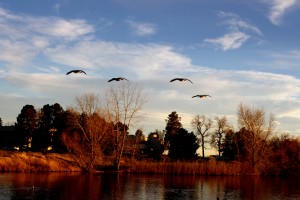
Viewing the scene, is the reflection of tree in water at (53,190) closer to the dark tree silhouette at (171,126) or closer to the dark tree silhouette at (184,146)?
the dark tree silhouette at (184,146)

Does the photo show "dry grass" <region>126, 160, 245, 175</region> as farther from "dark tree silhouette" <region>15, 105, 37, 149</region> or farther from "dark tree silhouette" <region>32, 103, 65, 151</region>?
"dark tree silhouette" <region>15, 105, 37, 149</region>

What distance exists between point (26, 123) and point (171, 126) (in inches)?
1365

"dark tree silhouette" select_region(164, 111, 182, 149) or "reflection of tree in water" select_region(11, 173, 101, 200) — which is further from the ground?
"dark tree silhouette" select_region(164, 111, 182, 149)

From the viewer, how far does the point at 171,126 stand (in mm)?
96000

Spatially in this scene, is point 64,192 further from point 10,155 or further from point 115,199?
point 10,155

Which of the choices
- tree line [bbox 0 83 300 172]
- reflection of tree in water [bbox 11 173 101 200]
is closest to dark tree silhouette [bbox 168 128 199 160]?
tree line [bbox 0 83 300 172]

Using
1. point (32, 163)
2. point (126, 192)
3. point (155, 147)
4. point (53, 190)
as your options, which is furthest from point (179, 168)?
point (155, 147)

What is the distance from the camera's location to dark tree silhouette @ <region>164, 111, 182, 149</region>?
95.1 meters

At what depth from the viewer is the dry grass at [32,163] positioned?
54125 millimetres

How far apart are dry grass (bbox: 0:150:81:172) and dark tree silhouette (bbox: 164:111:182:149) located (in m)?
37.6

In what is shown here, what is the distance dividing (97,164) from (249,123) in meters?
30.1

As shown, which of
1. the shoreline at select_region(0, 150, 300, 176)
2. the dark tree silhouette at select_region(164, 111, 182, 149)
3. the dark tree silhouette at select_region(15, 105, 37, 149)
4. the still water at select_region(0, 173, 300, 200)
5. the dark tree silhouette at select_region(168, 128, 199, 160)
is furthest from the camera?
the dark tree silhouette at select_region(164, 111, 182, 149)

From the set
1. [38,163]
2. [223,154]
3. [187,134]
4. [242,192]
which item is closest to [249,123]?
[187,134]

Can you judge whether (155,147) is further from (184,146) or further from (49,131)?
(49,131)
